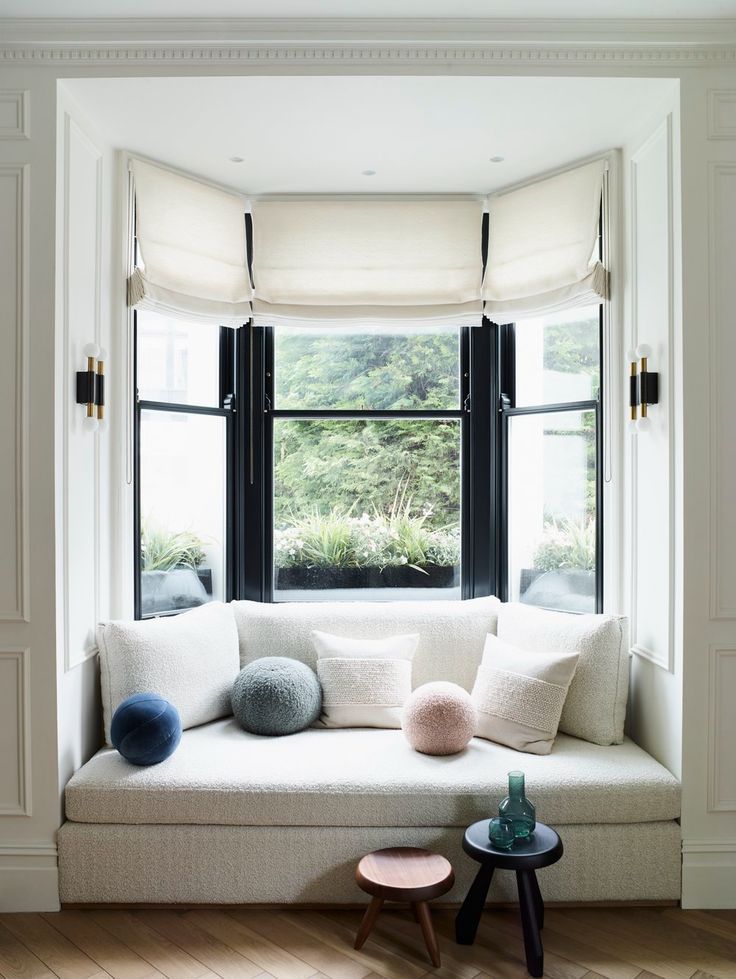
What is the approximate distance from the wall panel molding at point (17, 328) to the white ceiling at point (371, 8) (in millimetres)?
501

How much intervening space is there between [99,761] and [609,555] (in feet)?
6.73

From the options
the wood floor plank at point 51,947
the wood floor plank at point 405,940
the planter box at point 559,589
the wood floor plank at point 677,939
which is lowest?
the wood floor plank at point 677,939

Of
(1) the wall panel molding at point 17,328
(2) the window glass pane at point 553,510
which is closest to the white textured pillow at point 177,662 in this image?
(1) the wall panel molding at point 17,328

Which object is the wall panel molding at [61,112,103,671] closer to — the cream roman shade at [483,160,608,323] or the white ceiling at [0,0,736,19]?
the white ceiling at [0,0,736,19]

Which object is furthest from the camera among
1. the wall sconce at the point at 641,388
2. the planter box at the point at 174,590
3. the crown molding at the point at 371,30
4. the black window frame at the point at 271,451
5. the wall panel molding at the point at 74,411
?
the black window frame at the point at 271,451

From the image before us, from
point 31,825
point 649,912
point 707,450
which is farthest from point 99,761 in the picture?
point 707,450

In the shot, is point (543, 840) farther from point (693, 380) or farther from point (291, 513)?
point (291, 513)

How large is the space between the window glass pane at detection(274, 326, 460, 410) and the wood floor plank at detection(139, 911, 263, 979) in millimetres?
2081

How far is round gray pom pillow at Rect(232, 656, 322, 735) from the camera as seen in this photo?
113 inches

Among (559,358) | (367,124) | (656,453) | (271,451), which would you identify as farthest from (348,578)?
(367,124)

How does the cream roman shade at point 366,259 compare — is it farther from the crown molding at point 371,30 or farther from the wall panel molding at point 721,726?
the wall panel molding at point 721,726

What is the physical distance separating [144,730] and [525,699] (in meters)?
1.31

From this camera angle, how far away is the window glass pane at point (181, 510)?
3.27 metres

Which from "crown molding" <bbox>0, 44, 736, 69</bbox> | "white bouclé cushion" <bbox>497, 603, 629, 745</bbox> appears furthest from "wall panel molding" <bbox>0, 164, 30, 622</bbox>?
"white bouclé cushion" <bbox>497, 603, 629, 745</bbox>
